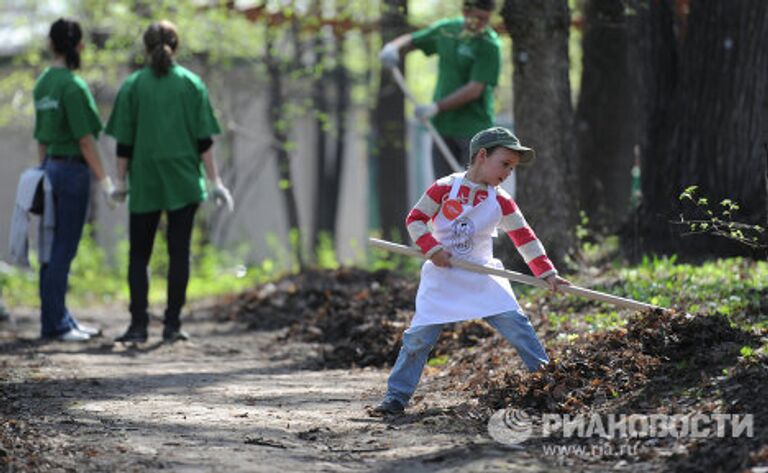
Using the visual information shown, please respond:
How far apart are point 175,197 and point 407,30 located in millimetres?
4318

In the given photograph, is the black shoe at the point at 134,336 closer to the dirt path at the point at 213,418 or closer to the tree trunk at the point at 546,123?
the dirt path at the point at 213,418

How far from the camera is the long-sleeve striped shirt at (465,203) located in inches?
268

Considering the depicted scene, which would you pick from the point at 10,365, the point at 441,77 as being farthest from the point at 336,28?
the point at 10,365

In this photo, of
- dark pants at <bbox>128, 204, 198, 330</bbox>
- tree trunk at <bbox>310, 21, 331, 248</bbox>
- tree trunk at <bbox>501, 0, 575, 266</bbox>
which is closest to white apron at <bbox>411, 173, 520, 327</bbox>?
dark pants at <bbox>128, 204, 198, 330</bbox>

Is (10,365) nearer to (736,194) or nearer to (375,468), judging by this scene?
(375,468)

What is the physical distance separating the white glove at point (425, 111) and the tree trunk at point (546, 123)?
641 millimetres

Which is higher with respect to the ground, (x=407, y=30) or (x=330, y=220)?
(x=407, y=30)

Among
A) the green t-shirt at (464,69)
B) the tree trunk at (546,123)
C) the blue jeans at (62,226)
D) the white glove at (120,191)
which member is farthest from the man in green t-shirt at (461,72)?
the blue jeans at (62,226)

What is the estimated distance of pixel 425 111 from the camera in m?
10.8

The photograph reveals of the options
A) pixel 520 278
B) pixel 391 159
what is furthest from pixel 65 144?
pixel 391 159

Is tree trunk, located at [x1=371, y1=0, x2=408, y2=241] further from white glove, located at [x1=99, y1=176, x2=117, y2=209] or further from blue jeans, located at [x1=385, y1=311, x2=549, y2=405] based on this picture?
blue jeans, located at [x1=385, y1=311, x2=549, y2=405]

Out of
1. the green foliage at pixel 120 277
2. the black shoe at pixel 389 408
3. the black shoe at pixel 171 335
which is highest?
the black shoe at pixel 389 408

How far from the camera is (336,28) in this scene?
14.8 metres

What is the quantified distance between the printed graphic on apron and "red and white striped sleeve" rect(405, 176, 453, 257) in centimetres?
12
